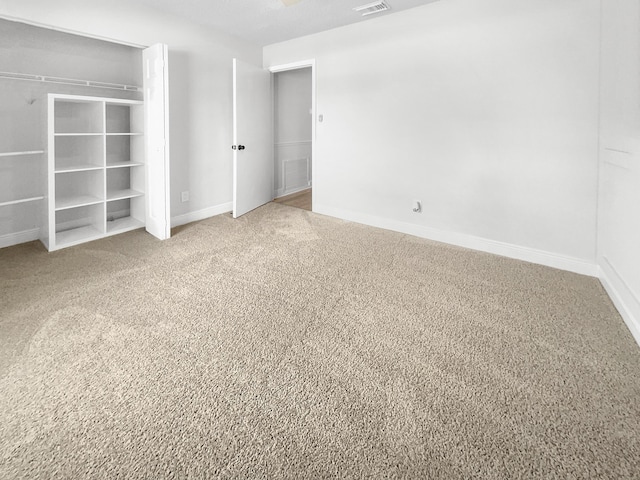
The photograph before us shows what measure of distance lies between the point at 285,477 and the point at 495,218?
301 centimetres

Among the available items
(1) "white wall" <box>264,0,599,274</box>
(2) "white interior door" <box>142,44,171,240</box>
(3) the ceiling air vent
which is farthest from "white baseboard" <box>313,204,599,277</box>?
(3) the ceiling air vent

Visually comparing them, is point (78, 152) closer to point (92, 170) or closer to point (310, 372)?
point (92, 170)

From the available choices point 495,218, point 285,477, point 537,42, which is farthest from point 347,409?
point 537,42

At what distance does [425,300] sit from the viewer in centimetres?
241

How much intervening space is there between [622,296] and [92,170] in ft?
15.1

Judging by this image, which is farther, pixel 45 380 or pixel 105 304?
pixel 105 304

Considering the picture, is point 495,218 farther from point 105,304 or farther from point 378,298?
point 105,304

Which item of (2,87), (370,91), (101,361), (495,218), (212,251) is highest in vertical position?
(370,91)

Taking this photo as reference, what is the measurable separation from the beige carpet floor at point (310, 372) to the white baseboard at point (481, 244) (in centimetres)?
19

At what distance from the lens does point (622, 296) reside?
224 cm

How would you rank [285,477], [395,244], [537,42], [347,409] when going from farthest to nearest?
[395,244] < [537,42] < [347,409] < [285,477]

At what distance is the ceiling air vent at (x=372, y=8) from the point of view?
3.46 metres

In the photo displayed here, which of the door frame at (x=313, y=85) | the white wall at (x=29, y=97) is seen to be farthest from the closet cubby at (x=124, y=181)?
the door frame at (x=313, y=85)

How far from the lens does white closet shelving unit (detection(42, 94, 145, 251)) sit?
3.28 metres
